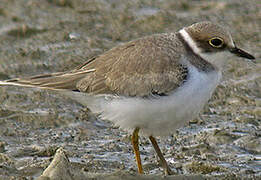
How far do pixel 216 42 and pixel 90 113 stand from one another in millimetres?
2680

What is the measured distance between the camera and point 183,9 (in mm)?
11945

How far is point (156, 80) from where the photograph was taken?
6.16m

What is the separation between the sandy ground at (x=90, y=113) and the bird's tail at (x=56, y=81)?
92 centimetres

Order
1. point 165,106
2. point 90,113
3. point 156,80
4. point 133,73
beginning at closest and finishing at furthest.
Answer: point 165,106 < point 156,80 < point 133,73 < point 90,113

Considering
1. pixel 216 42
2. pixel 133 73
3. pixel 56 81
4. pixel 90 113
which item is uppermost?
pixel 216 42

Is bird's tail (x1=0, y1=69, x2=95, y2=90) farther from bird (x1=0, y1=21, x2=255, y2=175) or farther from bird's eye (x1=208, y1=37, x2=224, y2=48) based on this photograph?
bird's eye (x1=208, y1=37, x2=224, y2=48)

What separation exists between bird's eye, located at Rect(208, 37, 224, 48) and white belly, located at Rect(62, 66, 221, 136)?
11.9 inches

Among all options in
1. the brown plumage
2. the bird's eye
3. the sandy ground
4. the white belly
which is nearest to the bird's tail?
the brown plumage

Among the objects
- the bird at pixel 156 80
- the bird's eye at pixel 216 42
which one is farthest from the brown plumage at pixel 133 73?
the bird's eye at pixel 216 42

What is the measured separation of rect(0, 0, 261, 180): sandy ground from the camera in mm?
6980

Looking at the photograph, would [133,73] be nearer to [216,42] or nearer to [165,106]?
[165,106]

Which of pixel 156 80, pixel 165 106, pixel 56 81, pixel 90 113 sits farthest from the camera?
Result: pixel 90 113

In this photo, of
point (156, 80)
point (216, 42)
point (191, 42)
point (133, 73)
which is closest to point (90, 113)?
point (133, 73)

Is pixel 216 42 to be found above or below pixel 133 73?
above
